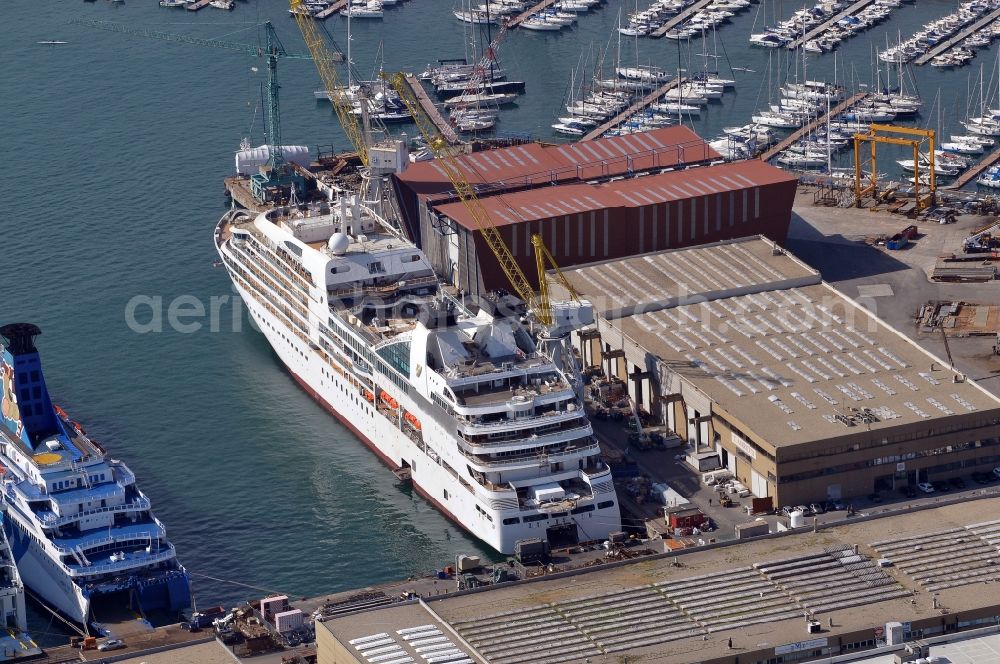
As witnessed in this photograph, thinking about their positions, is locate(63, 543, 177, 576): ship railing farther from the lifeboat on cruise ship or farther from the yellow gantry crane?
the yellow gantry crane

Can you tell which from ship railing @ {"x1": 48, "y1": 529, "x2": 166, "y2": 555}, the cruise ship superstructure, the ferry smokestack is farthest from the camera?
the ferry smokestack

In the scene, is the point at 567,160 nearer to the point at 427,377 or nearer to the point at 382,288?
the point at 382,288

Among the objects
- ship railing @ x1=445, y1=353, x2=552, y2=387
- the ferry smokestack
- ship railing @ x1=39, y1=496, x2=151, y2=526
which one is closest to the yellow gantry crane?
ship railing @ x1=445, y1=353, x2=552, y2=387

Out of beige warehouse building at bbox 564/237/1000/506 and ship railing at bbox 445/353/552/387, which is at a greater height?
ship railing at bbox 445/353/552/387

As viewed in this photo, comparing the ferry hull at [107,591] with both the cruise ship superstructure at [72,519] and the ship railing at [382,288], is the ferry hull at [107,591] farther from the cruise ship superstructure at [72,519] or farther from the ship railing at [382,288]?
the ship railing at [382,288]

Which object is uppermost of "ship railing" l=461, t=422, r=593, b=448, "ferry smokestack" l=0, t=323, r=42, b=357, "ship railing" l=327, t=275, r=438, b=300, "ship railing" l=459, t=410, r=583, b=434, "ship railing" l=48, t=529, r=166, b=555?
"ferry smokestack" l=0, t=323, r=42, b=357

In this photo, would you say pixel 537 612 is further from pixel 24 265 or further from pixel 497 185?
pixel 24 265

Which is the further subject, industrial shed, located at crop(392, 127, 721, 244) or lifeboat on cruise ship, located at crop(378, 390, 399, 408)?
industrial shed, located at crop(392, 127, 721, 244)

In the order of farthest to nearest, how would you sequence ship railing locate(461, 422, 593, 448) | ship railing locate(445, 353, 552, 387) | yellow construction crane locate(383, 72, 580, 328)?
yellow construction crane locate(383, 72, 580, 328) → ship railing locate(445, 353, 552, 387) → ship railing locate(461, 422, 593, 448)
